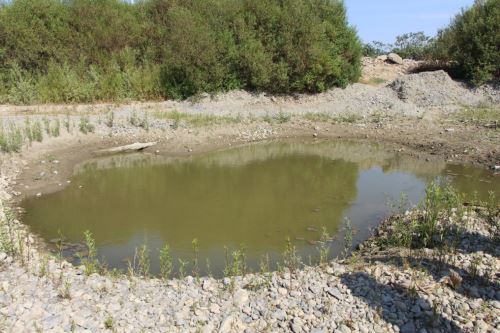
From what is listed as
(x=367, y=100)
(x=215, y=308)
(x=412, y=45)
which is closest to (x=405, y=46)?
(x=412, y=45)

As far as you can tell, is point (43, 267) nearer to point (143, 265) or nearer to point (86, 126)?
point (143, 265)

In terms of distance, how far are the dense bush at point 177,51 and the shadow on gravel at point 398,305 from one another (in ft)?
54.8

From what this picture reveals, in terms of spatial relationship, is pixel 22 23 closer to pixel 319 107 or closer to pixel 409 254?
pixel 319 107

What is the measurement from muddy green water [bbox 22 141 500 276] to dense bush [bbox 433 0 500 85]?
11.1m

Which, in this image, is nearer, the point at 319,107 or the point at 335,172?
the point at 335,172

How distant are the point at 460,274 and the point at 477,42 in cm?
2095

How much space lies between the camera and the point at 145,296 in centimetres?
645

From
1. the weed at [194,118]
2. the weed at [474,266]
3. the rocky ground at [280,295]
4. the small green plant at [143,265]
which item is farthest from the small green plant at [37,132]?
the weed at [474,266]

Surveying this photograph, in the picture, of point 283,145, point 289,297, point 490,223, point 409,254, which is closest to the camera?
point 289,297

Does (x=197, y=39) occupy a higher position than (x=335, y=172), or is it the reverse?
(x=197, y=39)

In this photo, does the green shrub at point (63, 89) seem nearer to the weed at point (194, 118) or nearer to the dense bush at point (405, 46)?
the weed at point (194, 118)

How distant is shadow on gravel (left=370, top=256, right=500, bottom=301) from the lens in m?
6.31

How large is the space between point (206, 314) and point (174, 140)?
11.8 metres

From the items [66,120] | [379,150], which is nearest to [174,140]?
[66,120]
